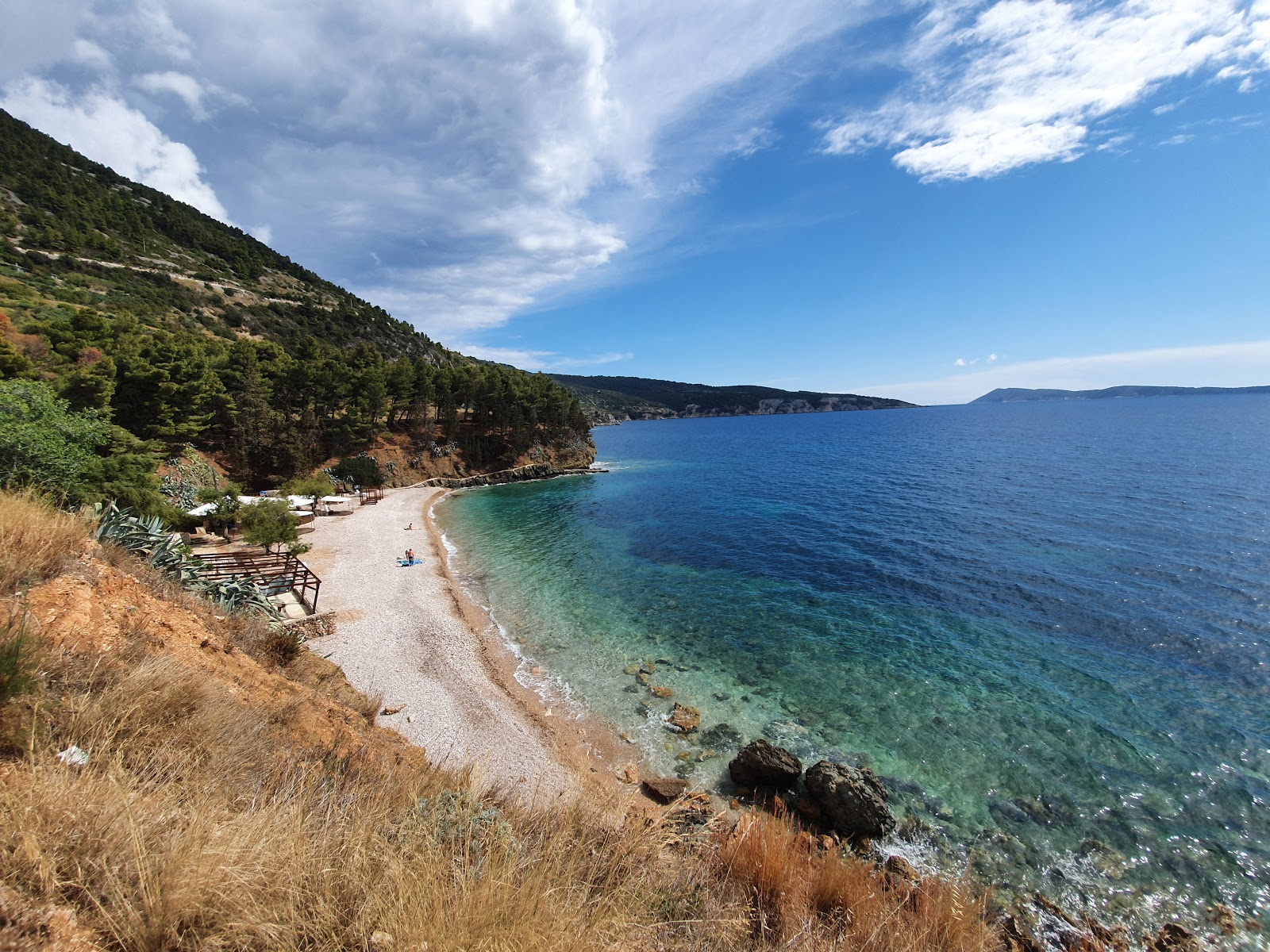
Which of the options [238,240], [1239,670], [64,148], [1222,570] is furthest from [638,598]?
[64,148]

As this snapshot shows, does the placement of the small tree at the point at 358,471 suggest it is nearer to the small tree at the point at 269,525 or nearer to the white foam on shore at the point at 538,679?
the small tree at the point at 269,525

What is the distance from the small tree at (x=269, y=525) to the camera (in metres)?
21.5

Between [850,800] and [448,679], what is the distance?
36.7 feet

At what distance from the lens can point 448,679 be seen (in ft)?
49.5

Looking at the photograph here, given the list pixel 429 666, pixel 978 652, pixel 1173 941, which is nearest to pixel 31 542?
pixel 429 666

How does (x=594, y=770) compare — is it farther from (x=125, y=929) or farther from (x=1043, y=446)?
(x=1043, y=446)

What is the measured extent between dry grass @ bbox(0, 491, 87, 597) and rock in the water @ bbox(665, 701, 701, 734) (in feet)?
40.8

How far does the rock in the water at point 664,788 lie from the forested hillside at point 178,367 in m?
14.8

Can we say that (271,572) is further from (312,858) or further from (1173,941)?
(1173,941)

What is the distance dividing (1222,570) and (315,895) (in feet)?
108

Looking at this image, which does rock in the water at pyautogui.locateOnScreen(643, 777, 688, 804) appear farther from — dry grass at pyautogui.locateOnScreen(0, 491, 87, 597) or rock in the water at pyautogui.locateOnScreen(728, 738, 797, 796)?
dry grass at pyautogui.locateOnScreen(0, 491, 87, 597)

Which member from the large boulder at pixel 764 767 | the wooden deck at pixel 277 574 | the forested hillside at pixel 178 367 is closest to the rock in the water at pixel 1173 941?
the large boulder at pixel 764 767

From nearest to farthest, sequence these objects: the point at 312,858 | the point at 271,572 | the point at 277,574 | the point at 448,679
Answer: the point at 312,858 → the point at 448,679 → the point at 277,574 → the point at 271,572

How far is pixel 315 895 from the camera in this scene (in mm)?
2869
